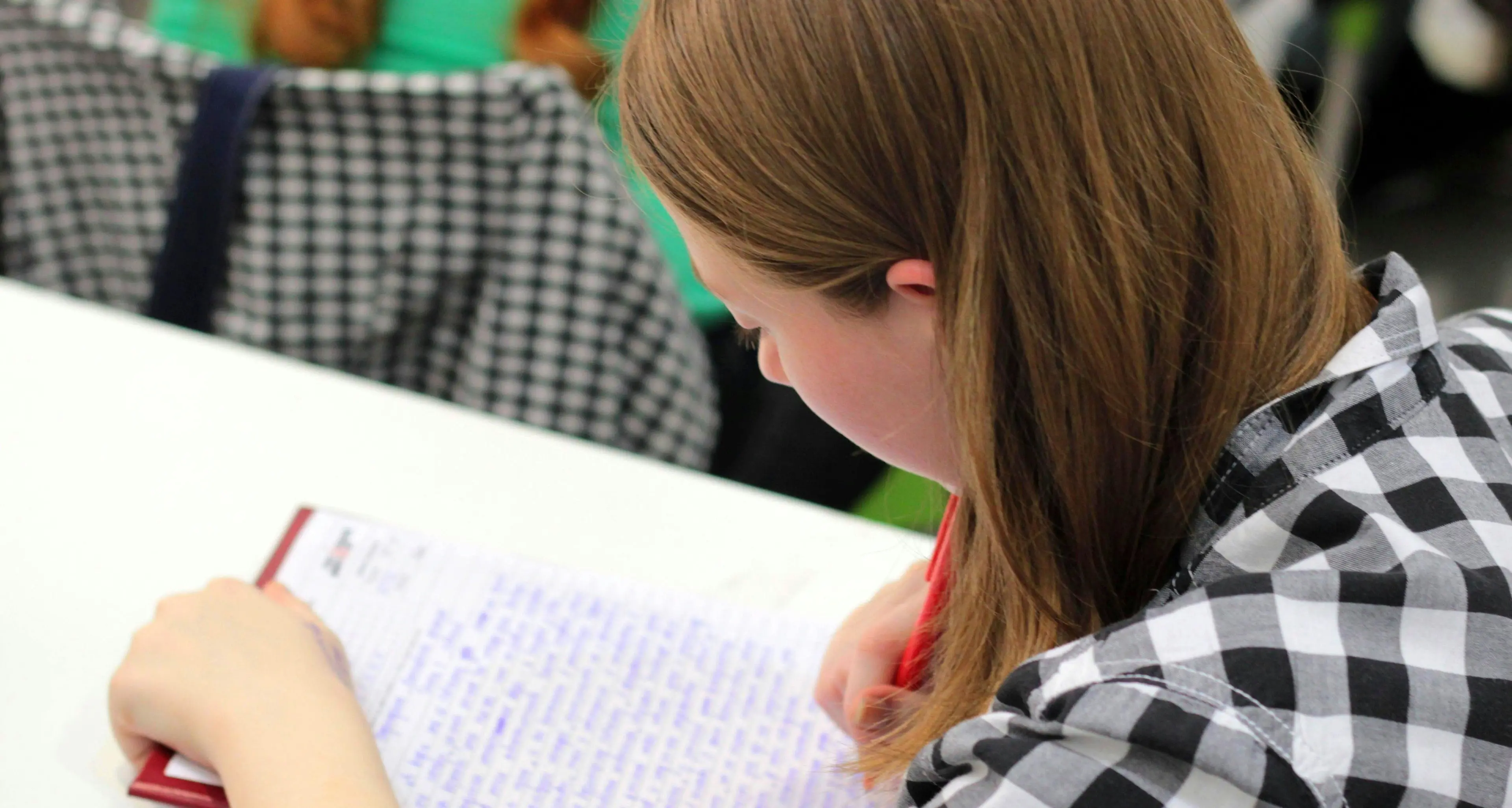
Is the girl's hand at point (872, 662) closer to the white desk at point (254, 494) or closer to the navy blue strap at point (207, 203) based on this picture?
the white desk at point (254, 494)

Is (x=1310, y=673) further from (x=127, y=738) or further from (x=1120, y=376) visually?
(x=127, y=738)

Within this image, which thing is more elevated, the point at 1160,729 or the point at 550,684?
the point at 1160,729

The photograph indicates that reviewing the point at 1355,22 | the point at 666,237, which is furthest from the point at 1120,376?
the point at 1355,22

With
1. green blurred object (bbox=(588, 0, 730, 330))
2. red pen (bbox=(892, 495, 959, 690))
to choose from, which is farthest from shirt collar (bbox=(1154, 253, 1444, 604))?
green blurred object (bbox=(588, 0, 730, 330))

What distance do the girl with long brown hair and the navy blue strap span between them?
505 mm

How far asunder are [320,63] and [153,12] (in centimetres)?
29

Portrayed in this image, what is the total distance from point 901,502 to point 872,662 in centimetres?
41

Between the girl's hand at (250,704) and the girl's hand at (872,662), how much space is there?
0.78 ft

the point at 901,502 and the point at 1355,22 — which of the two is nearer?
the point at 901,502

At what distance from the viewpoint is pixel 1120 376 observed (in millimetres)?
491

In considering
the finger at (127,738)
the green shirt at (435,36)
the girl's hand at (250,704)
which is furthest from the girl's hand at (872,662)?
the green shirt at (435,36)

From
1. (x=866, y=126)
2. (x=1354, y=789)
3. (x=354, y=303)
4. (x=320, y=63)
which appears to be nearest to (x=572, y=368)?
(x=354, y=303)

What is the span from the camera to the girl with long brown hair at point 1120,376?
0.42 metres

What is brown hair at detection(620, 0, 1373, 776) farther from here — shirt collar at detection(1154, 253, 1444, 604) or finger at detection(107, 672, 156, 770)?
finger at detection(107, 672, 156, 770)
